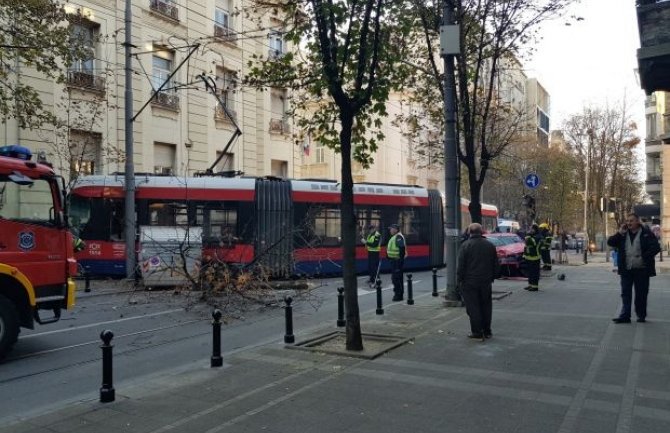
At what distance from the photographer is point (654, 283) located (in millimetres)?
17422

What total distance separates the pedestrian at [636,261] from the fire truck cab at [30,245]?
29.6 ft

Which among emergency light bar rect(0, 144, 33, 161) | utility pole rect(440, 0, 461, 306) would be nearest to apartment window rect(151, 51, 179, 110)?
utility pole rect(440, 0, 461, 306)

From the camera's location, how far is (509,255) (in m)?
19.0

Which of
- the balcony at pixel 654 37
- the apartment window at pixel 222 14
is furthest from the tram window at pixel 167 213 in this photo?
the balcony at pixel 654 37

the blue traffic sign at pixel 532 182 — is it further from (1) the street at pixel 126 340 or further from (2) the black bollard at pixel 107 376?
(2) the black bollard at pixel 107 376

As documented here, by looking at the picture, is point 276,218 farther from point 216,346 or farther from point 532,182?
point 216,346

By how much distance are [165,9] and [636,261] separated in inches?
824

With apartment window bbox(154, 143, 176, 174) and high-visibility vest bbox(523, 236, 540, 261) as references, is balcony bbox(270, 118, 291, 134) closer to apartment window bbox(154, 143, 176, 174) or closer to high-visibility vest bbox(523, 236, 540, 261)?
apartment window bbox(154, 143, 176, 174)

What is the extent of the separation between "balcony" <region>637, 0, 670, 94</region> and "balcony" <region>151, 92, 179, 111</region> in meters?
20.5

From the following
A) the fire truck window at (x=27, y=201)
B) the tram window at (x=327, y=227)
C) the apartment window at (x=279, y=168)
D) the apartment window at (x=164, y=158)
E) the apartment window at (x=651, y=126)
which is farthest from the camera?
the apartment window at (x=651, y=126)

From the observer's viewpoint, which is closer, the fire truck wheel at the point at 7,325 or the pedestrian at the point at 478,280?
the fire truck wheel at the point at 7,325

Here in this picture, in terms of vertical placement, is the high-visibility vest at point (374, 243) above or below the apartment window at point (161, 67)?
below

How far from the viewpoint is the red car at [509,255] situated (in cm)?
1895

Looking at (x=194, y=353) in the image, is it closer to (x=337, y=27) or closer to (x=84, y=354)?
(x=84, y=354)
